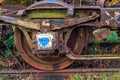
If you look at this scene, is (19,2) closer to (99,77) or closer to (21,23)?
(21,23)

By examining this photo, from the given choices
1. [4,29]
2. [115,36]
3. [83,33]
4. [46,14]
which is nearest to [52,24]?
[46,14]

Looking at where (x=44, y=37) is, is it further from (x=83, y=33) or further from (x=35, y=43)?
(x=83, y=33)

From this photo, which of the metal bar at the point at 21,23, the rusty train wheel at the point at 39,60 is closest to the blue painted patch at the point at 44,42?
the metal bar at the point at 21,23

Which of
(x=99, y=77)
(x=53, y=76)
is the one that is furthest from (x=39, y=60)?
(x=99, y=77)

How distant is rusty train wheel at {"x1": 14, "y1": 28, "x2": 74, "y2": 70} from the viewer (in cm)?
638

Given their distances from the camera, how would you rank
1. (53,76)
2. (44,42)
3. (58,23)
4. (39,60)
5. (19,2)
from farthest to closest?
(19,2)
(39,60)
(53,76)
(58,23)
(44,42)

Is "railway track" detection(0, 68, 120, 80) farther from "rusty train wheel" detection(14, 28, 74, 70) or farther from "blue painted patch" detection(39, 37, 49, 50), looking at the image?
"blue painted patch" detection(39, 37, 49, 50)

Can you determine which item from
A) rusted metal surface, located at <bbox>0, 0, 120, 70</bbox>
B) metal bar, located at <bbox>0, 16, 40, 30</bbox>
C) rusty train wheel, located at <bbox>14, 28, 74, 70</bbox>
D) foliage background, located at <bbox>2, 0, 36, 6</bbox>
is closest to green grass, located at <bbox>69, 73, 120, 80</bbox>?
rusted metal surface, located at <bbox>0, 0, 120, 70</bbox>

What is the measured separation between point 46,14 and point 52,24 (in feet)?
0.72

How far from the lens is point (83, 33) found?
249 inches

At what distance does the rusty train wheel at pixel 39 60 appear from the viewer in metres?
6.38

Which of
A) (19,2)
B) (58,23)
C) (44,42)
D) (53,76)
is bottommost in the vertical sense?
(53,76)

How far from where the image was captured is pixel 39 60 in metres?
6.45

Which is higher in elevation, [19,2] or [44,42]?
[19,2]
